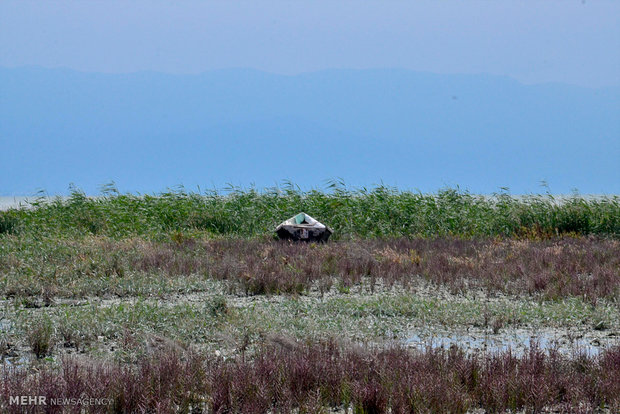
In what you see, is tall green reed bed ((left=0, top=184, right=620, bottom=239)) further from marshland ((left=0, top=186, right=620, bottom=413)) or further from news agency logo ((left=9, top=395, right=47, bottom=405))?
news agency logo ((left=9, top=395, right=47, bottom=405))

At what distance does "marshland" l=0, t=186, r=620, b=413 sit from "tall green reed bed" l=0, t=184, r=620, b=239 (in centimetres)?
8

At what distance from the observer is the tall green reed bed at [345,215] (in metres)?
19.9

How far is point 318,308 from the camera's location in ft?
30.8

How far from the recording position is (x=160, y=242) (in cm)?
1669

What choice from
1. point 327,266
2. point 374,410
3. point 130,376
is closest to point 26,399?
point 130,376

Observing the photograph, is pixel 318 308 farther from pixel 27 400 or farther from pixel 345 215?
pixel 345 215

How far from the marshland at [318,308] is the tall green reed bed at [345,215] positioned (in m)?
0.08

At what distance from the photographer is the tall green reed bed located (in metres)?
19.9

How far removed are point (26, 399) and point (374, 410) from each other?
2643 mm
